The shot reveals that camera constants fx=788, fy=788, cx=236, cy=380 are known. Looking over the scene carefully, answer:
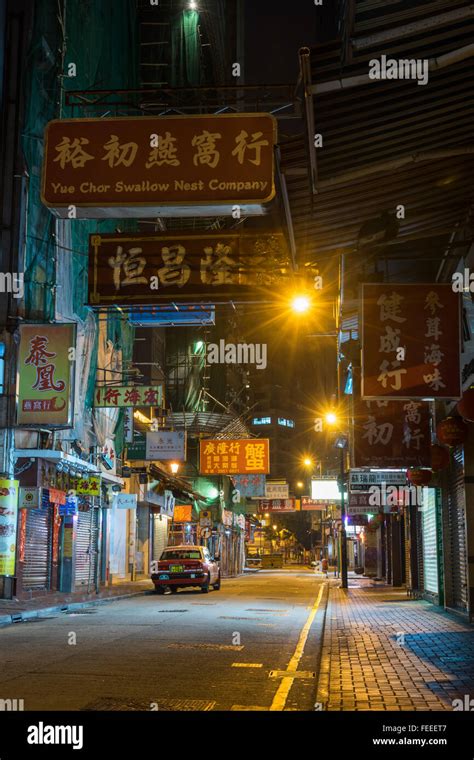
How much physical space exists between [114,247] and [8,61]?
1345 cm

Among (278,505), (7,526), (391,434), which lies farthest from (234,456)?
(278,505)

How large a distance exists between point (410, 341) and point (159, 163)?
17.5 feet

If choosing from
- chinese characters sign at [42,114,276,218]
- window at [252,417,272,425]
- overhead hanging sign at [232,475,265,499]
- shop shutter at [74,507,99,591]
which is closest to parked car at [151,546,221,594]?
shop shutter at [74,507,99,591]

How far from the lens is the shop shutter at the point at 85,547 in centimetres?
2842

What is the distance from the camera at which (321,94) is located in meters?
7.62

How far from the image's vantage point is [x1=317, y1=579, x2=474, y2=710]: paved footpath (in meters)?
8.03

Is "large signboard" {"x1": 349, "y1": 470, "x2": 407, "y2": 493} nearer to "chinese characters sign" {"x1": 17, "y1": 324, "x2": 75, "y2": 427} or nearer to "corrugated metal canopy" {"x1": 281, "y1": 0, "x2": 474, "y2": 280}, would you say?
"chinese characters sign" {"x1": 17, "y1": 324, "x2": 75, "y2": 427}

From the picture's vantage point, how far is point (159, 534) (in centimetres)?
4431

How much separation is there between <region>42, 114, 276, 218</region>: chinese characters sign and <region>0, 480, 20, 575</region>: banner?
575 inches

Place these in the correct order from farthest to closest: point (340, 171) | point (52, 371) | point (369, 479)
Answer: point (369, 479), point (52, 371), point (340, 171)

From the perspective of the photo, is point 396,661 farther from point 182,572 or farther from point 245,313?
point 182,572

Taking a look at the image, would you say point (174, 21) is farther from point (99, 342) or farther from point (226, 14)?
point (99, 342)
